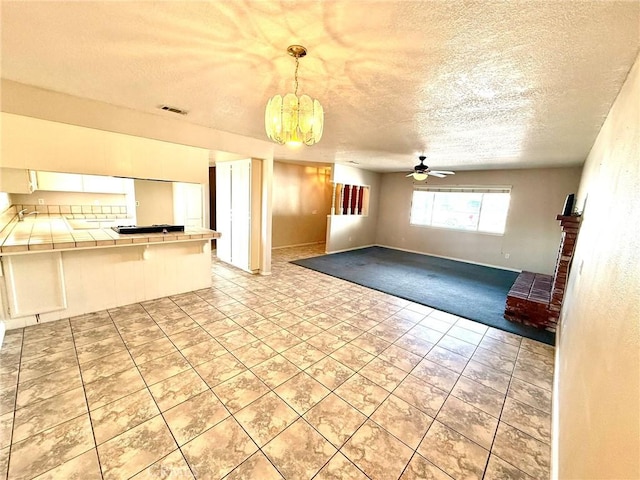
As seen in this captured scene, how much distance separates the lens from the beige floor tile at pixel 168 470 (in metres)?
→ 1.39

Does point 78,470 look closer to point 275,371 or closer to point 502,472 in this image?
point 275,371

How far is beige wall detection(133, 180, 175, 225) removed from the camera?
3.78 meters

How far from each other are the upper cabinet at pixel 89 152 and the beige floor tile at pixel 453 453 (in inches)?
155

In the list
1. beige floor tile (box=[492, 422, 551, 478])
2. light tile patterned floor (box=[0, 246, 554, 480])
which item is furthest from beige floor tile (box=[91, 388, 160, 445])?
beige floor tile (box=[492, 422, 551, 478])

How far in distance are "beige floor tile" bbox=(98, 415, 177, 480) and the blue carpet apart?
3471 mm

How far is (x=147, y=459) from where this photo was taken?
4.86 ft

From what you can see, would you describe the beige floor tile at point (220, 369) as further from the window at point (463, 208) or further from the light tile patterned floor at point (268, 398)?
the window at point (463, 208)

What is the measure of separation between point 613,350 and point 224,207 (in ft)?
18.2

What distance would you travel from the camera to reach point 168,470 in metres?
1.43

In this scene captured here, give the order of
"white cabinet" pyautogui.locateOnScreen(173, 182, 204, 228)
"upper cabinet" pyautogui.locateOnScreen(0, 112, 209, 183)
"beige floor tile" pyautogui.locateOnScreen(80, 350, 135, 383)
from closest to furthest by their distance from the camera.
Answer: "beige floor tile" pyautogui.locateOnScreen(80, 350, 135, 383)
"upper cabinet" pyautogui.locateOnScreen(0, 112, 209, 183)
"white cabinet" pyautogui.locateOnScreen(173, 182, 204, 228)

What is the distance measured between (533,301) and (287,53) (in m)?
3.96

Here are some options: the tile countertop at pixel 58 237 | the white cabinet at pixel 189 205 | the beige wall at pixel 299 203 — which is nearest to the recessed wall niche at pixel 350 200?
the beige wall at pixel 299 203

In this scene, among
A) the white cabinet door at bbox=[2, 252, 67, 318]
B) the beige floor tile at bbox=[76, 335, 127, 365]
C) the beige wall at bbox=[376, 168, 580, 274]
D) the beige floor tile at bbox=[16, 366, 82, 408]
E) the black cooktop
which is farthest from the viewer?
the beige wall at bbox=[376, 168, 580, 274]

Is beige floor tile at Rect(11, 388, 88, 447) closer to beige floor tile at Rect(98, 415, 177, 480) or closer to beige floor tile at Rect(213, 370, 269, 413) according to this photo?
beige floor tile at Rect(98, 415, 177, 480)
